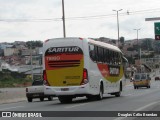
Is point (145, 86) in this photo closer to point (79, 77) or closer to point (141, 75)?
point (141, 75)

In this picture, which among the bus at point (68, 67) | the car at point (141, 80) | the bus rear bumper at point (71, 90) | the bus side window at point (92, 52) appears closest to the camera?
the bus rear bumper at point (71, 90)

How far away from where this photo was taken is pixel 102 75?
30297 millimetres

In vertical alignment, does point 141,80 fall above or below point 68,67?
below

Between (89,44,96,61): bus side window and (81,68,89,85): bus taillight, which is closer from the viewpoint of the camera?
(81,68,89,85): bus taillight

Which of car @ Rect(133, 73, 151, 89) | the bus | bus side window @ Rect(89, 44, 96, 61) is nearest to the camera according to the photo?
the bus

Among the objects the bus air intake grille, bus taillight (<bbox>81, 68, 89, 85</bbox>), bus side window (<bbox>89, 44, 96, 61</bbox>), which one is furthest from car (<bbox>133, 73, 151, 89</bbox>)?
the bus air intake grille

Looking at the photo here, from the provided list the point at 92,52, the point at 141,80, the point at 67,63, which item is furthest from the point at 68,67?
the point at 141,80

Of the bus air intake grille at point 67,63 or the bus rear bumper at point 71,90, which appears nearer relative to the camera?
the bus rear bumper at point 71,90

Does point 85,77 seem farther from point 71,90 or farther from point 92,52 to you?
point 92,52

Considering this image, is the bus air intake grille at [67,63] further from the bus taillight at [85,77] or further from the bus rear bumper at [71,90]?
the bus rear bumper at [71,90]

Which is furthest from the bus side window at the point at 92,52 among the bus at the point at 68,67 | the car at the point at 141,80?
the car at the point at 141,80

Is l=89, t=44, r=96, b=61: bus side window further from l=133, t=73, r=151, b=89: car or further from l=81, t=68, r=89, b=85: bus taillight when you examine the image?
l=133, t=73, r=151, b=89: car

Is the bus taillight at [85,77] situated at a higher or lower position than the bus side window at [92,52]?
lower

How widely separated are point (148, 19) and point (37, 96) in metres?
9.78
